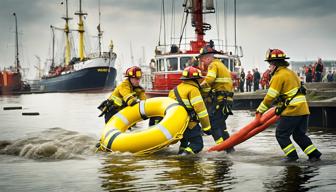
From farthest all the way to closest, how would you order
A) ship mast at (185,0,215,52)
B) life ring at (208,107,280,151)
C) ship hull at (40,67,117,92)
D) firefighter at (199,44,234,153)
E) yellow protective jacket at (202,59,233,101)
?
ship hull at (40,67,117,92) → ship mast at (185,0,215,52) → yellow protective jacket at (202,59,233,101) → firefighter at (199,44,234,153) → life ring at (208,107,280,151)

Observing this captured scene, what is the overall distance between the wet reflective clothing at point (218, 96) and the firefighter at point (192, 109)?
0.40 meters

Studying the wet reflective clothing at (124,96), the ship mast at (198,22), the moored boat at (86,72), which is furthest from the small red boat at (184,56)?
the moored boat at (86,72)

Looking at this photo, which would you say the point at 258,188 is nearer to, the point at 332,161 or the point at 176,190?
the point at 176,190

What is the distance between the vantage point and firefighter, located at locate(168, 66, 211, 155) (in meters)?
9.27

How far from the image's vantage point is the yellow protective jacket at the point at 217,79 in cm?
991

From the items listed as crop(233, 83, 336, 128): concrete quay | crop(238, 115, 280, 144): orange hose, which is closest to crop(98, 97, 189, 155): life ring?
crop(238, 115, 280, 144): orange hose

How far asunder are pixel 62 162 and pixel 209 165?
2.52 metres

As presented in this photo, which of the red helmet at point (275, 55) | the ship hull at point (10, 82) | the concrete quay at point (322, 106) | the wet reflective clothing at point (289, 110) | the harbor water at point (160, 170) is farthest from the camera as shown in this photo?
the ship hull at point (10, 82)

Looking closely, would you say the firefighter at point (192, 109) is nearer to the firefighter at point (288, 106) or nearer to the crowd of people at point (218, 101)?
the crowd of people at point (218, 101)

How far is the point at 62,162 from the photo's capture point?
29.8 ft

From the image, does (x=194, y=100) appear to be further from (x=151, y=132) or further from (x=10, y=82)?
(x=10, y=82)

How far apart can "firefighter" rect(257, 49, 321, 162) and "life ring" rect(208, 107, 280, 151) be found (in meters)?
0.61

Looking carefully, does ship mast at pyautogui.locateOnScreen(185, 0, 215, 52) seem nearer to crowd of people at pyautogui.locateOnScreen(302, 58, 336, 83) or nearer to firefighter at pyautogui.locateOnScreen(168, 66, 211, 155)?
crowd of people at pyautogui.locateOnScreen(302, 58, 336, 83)

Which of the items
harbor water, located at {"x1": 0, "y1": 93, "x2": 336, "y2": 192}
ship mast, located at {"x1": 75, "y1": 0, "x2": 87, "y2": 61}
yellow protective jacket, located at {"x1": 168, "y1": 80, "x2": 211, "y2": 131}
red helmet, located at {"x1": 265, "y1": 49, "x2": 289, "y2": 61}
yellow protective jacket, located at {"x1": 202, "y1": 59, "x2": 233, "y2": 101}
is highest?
ship mast, located at {"x1": 75, "y1": 0, "x2": 87, "y2": 61}
